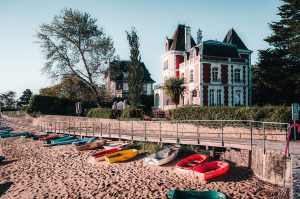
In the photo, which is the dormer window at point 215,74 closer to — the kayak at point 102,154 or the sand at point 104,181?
the kayak at point 102,154

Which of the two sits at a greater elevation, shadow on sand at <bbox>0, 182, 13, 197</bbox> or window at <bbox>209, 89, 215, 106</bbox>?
window at <bbox>209, 89, 215, 106</bbox>

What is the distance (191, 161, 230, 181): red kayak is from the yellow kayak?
17.6 ft

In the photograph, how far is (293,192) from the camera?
623 centimetres

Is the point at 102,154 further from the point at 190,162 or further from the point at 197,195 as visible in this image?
the point at 197,195

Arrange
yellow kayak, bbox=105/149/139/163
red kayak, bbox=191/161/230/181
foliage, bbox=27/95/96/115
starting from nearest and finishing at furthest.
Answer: red kayak, bbox=191/161/230/181
yellow kayak, bbox=105/149/139/163
foliage, bbox=27/95/96/115

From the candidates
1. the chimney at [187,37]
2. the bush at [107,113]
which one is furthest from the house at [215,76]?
the bush at [107,113]

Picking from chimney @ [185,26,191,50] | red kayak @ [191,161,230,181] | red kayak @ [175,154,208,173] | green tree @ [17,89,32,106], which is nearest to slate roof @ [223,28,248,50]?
chimney @ [185,26,191,50]

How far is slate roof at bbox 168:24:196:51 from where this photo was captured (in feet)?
143

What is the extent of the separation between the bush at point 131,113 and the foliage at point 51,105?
13.0 m

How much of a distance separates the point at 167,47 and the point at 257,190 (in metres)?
36.2

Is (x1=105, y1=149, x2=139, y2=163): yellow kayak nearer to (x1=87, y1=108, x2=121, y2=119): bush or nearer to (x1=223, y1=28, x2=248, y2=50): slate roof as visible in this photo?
(x1=87, y1=108, x2=121, y2=119): bush

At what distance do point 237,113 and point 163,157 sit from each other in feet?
24.6

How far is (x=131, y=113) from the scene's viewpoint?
97.3ft

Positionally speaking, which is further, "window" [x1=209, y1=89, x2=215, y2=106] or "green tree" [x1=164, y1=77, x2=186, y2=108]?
"window" [x1=209, y1=89, x2=215, y2=106]
